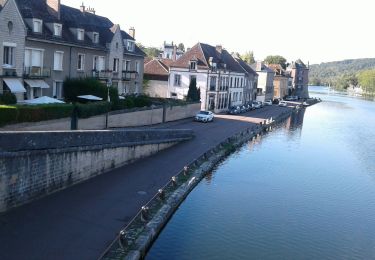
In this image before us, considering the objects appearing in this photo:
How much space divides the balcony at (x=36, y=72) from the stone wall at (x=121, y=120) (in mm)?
6863

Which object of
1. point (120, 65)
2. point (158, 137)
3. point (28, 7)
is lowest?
point (158, 137)

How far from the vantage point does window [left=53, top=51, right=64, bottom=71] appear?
39969 mm

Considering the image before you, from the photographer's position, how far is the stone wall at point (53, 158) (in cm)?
1831

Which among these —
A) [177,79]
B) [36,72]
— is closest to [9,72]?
[36,72]

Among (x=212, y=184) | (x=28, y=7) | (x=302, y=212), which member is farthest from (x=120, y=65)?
(x=302, y=212)

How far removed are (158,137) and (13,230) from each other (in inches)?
715

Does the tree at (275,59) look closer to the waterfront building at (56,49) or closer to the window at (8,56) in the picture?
the waterfront building at (56,49)

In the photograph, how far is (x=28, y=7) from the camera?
38.0 metres

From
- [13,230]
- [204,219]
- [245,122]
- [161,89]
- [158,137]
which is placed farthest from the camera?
[161,89]

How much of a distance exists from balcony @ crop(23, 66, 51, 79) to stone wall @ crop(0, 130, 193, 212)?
40.1 ft

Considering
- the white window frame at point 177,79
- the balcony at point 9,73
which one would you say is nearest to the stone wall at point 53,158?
the balcony at point 9,73

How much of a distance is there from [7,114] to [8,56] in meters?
9.96

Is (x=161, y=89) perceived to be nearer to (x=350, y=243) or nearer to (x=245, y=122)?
(x=245, y=122)

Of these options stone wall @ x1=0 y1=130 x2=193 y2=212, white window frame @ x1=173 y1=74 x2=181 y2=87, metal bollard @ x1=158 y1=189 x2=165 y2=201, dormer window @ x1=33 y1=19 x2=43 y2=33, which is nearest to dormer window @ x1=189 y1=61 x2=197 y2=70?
white window frame @ x1=173 y1=74 x2=181 y2=87
